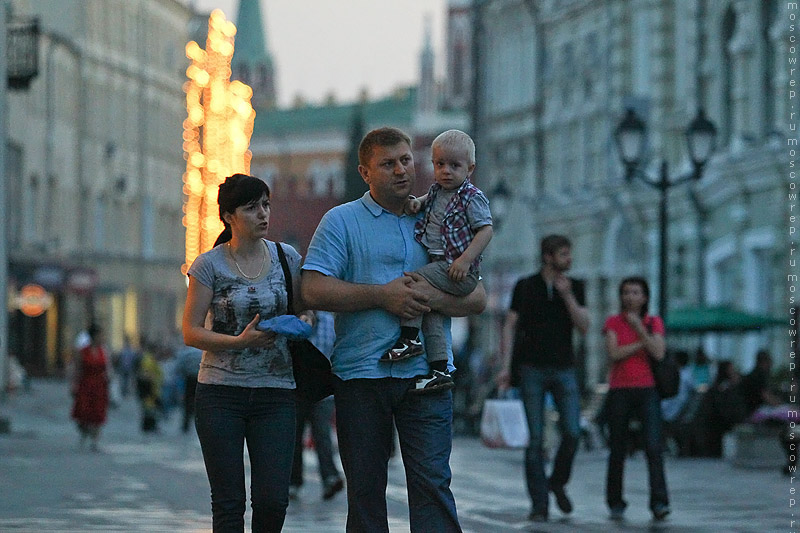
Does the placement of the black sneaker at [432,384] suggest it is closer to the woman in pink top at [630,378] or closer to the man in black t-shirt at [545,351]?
the man in black t-shirt at [545,351]

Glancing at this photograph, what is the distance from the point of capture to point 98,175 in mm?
67375

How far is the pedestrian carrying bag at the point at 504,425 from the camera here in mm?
13430

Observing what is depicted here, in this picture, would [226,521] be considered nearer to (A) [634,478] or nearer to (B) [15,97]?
(A) [634,478]

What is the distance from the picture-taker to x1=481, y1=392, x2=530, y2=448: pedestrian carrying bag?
44.1ft

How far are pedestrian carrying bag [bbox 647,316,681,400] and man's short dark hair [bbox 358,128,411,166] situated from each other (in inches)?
233

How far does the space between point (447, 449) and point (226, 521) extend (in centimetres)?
104

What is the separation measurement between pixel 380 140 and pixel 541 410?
18.0 ft

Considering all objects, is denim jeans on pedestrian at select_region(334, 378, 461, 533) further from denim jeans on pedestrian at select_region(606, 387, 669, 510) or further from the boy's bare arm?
denim jeans on pedestrian at select_region(606, 387, 669, 510)

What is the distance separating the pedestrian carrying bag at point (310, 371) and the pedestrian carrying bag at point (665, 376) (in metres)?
5.60

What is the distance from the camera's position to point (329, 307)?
7676mm

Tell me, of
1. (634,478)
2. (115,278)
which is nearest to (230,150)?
(115,278)

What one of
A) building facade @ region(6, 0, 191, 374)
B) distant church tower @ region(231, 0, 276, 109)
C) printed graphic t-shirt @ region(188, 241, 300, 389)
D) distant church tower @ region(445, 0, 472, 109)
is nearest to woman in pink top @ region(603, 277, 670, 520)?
printed graphic t-shirt @ region(188, 241, 300, 389)

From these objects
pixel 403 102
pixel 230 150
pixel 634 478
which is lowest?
pixel 634 478

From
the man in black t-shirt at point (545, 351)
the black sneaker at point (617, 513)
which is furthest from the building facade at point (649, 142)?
the man in black t-shirt at point (545, 351)
